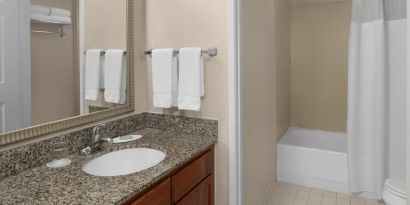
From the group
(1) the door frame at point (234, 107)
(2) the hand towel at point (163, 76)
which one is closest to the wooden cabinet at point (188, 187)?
(1) the door frame at point (234, 107)

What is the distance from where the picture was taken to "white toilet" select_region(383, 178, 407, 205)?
170cm

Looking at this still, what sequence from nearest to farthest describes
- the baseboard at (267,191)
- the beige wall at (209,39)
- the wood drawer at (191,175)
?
1. the wood drawer at (191,175)
2. the beige wall at (209,39)
3. the baseboard at (267,191)

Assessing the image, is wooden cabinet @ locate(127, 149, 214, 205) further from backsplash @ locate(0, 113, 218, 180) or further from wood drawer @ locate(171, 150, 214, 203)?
backsplash @ locate(0, 113, 218, 180)

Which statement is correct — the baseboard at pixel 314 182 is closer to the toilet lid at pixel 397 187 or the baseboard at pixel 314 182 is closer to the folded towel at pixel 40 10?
the toilet lid at pixel 397 187

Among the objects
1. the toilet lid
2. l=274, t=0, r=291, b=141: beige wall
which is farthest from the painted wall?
the toilet lid

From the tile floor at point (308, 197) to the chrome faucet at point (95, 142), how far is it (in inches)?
64.2

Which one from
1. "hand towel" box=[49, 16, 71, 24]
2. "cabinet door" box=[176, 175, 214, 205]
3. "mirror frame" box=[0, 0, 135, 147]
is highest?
"hand towel" box=[49, 16, 71, 24]

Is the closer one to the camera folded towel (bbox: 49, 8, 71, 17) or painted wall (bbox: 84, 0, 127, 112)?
folded towel (bbox: 49, 8, 71, 17)

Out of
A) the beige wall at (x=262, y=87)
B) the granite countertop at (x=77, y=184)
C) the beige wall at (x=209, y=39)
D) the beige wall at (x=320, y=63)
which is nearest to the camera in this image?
the granite countertop at (x=77, y=184)

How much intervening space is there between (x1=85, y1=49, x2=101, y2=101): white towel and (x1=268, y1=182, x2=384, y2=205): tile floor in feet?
5.80

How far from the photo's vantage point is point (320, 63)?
3.38 meters

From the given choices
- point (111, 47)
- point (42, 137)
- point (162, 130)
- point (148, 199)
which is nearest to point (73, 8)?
point (111, 47)

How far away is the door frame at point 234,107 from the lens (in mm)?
1516

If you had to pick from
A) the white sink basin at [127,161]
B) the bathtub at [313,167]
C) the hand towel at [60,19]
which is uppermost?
the hand towel at [60,19]
